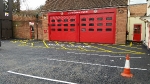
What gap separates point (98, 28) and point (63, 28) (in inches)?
164

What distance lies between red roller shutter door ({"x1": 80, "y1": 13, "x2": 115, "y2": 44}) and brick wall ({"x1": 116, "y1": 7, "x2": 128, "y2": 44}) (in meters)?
0.46

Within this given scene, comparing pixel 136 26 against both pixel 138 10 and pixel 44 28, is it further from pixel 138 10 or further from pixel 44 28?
pixel 44 28

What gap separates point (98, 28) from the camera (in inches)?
639

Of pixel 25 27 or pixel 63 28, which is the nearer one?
pixel 63 28

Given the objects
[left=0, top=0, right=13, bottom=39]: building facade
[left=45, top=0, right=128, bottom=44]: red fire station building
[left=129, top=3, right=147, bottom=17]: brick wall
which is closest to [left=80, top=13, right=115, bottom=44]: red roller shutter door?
[left=45, top=0, right=128, bottom=44]: red fire station building

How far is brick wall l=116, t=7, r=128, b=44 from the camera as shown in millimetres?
14938

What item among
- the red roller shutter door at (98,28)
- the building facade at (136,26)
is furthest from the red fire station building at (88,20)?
the building facade at (136,26)

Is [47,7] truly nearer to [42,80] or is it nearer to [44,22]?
[44,22]

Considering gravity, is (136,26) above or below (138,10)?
below

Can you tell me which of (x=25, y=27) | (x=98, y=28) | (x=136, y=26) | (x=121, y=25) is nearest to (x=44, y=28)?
(x=25, y=27)

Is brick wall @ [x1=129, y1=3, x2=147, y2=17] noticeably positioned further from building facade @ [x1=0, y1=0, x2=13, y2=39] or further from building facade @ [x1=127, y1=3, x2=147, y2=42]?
building facade @ [x1=0, y1=0, x2=13, y2=39]

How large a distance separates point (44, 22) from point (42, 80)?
14.7m

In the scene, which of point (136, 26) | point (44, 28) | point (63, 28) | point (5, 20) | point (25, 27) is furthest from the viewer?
point (5, 20)

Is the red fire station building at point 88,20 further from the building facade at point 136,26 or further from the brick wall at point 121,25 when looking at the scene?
the building facade at point 136,26
